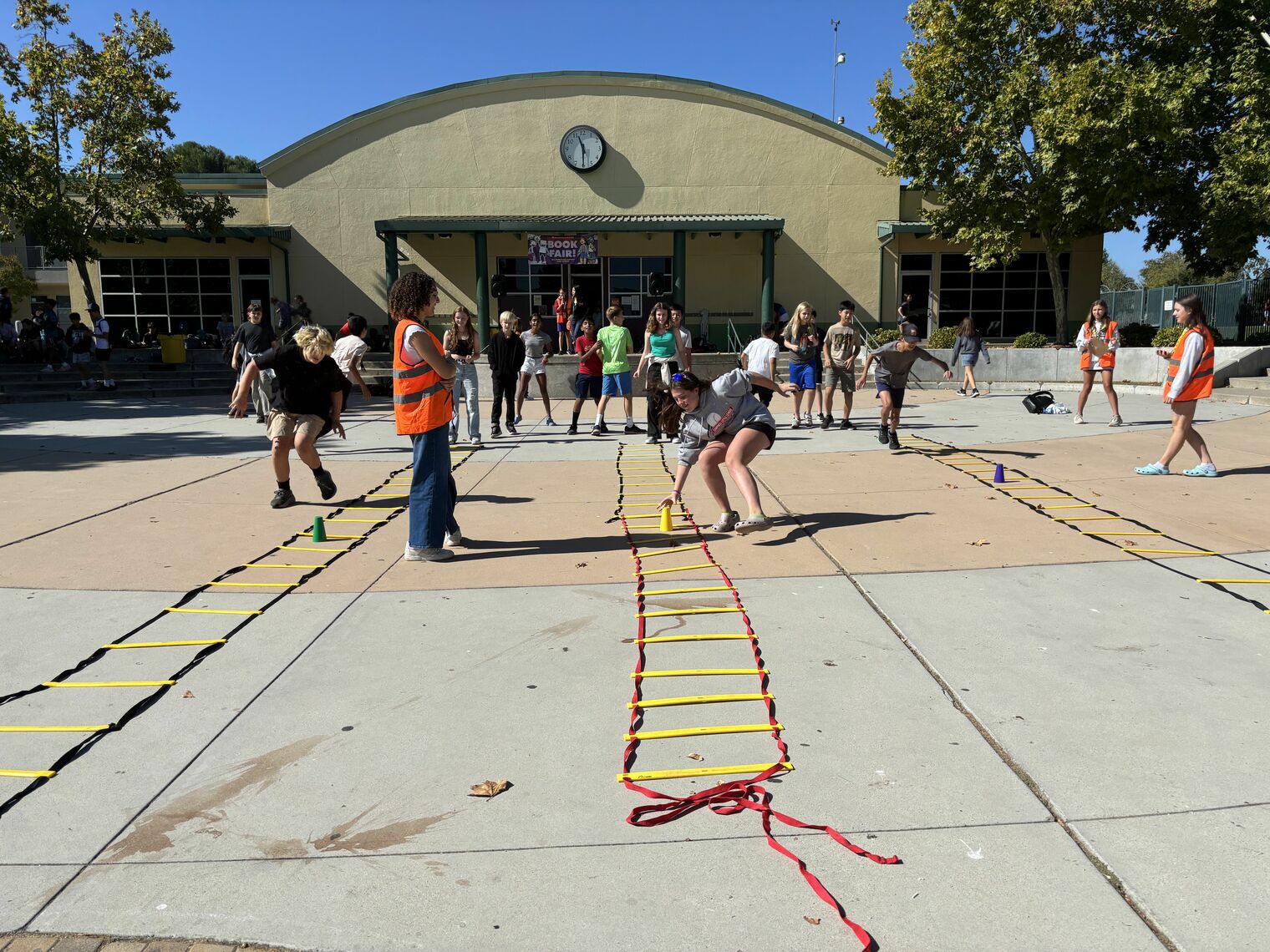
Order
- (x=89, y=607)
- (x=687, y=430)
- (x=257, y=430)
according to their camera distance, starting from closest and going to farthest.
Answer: (x=89, y=607) < (x=687, y=430) < (x=257, y=430)

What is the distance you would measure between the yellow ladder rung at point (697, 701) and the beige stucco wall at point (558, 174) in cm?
2482

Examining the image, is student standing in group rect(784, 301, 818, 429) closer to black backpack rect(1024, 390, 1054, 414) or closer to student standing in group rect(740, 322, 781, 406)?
student standing in group rect(740, 322, 781, 406)

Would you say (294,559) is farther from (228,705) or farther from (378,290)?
(378,290)

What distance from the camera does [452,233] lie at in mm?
26531

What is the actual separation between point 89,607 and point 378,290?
23348 mm

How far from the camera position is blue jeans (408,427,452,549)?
609 cm

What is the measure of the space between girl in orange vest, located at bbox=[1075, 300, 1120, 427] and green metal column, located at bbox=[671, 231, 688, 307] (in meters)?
14.4

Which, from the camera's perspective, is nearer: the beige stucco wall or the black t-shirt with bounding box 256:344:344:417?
the black t-shirt with bounding box 256:344:344:417

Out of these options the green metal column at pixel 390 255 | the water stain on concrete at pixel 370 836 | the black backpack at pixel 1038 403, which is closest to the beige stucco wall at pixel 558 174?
the green metal column at pixel 390 255

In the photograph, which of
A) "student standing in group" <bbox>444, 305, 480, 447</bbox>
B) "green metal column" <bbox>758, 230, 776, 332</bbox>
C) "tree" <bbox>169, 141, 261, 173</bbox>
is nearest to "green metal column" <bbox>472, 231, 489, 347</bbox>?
"green metal column" <bbox>758, 230, 776, 332</bbox>

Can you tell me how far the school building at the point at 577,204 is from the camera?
88.4 ft

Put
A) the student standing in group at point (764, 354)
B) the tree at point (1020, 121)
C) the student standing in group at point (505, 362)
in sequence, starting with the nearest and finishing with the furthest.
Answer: the student standing in group at point (764, 354)
the student standing in group at point (505, 362)
the tree at point (1020, 121)

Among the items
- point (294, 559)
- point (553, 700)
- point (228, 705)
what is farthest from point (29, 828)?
point (294, 559)

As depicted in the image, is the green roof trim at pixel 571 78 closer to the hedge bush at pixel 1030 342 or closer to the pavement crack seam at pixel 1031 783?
the hedge bush at pixel 1030 342
